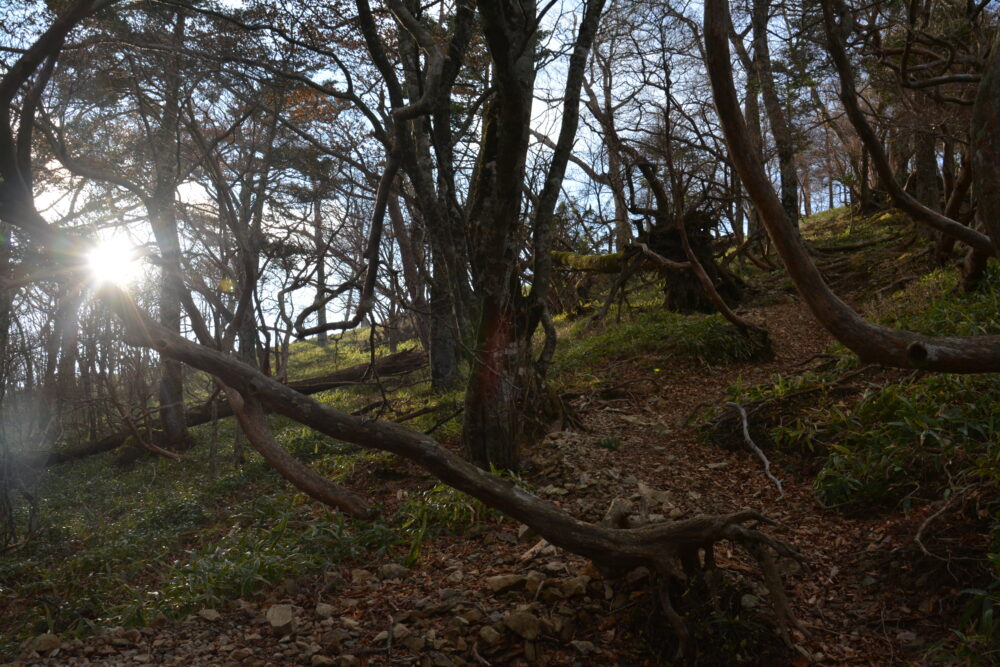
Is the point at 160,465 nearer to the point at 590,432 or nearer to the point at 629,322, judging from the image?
the point at 590,432

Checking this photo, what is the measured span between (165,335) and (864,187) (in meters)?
14.9

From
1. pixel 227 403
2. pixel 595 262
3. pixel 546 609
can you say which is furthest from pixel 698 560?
pixel 227 403

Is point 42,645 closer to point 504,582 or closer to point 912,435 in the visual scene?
point 504,582

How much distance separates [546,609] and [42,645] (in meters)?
2.70

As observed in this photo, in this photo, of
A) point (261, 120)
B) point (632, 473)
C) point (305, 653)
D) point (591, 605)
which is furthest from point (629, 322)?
point (305, 653)

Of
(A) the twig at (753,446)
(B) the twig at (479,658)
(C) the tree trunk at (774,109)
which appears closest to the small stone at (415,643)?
(B) the twig at (479,658)

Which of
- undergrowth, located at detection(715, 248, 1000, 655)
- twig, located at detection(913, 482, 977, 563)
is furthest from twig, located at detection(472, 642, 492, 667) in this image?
twig, located at detection(913, 482, 977, 563)

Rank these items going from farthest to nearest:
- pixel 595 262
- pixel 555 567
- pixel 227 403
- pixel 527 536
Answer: pixel 595 262 → pixel 227 403 → pixel 527 536 → pixel 555 567

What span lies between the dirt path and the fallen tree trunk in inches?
208

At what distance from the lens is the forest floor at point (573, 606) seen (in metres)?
2.89

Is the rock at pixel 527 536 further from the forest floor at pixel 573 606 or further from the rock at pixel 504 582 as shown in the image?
the rock at pixel 504 582

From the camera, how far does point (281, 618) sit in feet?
11.0

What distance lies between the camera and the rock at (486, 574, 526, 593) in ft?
11.3

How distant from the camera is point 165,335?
14.0ft
